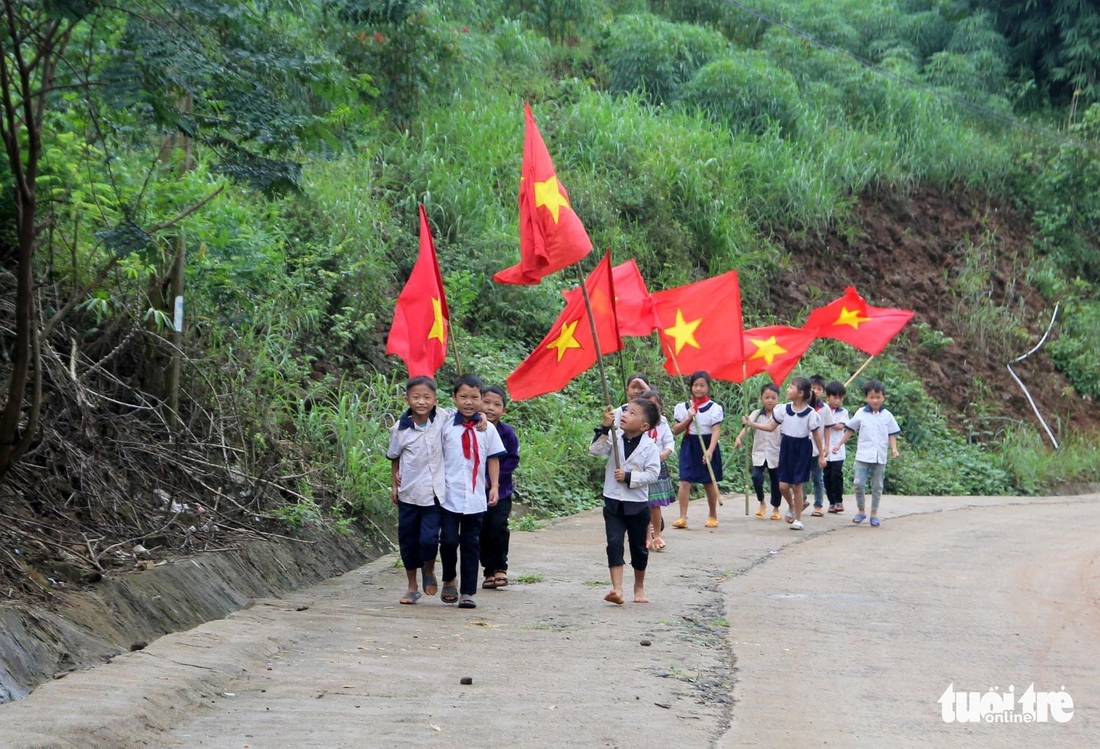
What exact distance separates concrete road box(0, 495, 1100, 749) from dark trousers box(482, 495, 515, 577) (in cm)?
22

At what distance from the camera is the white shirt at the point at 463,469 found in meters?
8.95

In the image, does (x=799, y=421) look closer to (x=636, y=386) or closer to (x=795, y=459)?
(x=795, y=459)

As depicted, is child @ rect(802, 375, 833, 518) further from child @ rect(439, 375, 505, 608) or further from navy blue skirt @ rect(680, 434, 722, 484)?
child @ rect(439, 375, 505, 608)

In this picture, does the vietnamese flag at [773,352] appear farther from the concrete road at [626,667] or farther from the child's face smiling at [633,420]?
the child's face smiling at [633,420]

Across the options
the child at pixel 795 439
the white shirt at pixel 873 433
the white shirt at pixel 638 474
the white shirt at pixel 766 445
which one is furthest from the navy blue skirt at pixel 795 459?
the white shirt at pixel 638 474

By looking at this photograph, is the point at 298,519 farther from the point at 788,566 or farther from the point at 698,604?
the point at 788,566

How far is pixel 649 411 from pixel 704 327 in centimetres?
596

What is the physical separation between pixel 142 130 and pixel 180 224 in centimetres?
84

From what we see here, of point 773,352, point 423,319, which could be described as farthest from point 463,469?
point 773,352

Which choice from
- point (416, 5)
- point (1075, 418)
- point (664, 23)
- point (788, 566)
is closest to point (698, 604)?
point (788, 566)

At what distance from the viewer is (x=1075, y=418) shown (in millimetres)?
27578

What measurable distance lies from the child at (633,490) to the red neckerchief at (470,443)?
2.97ft

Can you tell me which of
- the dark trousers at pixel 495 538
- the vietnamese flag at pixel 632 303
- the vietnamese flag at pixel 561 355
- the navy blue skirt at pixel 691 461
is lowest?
the dark trousers at pixel 495 538

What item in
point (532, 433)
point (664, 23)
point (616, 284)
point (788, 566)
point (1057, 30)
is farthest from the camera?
point (1057, 30)
